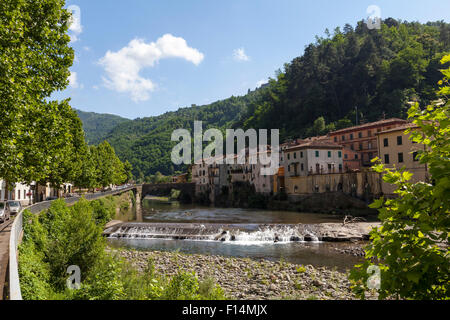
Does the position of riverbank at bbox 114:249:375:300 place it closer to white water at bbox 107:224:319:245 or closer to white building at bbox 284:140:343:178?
white water at bbox 107:224:319:245

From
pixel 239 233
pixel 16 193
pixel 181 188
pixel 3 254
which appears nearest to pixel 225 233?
pixel 239 233

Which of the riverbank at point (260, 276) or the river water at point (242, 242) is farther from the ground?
the riverbank at point (260, 276)

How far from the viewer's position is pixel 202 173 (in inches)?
3834

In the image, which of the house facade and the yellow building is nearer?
the yellow building

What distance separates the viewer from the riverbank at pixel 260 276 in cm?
1480

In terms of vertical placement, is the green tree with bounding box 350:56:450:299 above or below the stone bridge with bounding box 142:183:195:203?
above

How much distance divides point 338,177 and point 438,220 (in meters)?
55.8

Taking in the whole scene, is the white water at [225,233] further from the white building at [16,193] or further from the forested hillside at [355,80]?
the forested hillside at [355,80]

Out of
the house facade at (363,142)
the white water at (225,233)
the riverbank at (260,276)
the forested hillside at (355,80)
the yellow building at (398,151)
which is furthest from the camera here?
the forested hillside at (355,80)

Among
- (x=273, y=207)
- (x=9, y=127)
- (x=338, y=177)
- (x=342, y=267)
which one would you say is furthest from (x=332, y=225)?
(x=9, y=127)

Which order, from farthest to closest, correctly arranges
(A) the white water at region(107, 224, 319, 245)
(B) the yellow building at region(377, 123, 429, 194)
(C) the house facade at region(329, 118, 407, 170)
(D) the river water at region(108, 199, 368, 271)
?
(C) the house facade at region(329, 118, 407, 170)
(B) the yellow building at region(377, 123, 429, 194)
(A) the white water at region(107, 224, 319, 245)
(D) the river water at region(108, 199, 368, 271)

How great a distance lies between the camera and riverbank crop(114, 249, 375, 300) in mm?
14798

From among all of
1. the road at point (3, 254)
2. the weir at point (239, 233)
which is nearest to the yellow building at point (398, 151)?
the weir at point (239, 233)

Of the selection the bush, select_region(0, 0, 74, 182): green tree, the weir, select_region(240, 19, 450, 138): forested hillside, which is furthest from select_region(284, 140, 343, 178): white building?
the bush
